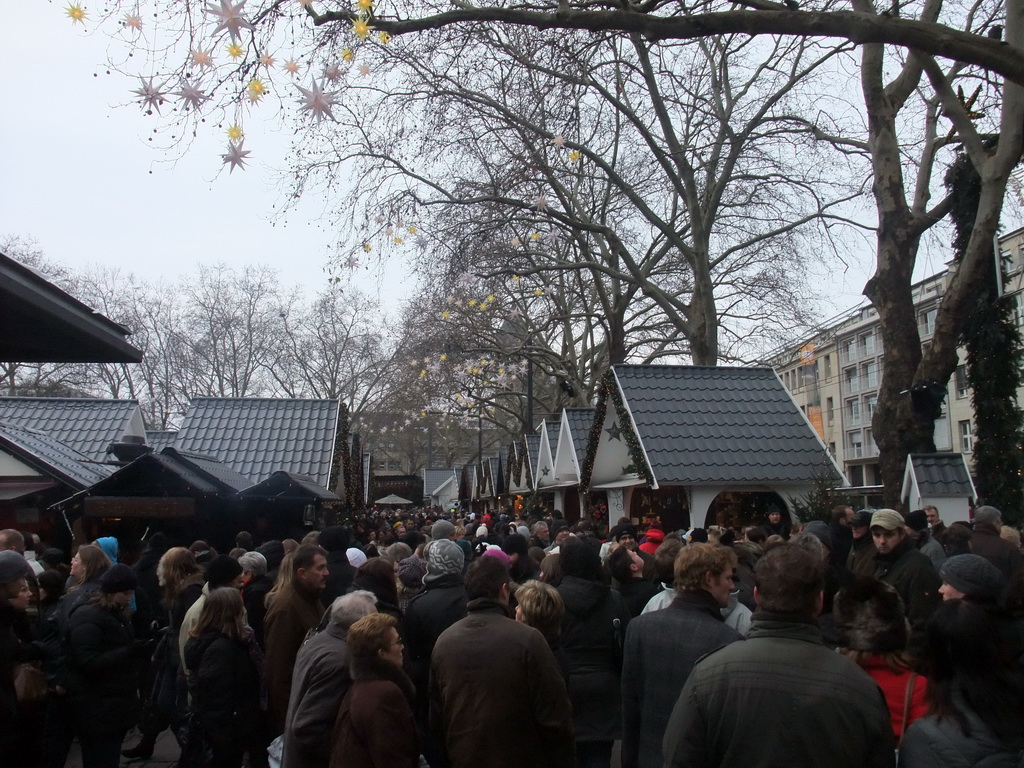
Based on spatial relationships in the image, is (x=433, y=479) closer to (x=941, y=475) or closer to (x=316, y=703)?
(x=941, y=475)

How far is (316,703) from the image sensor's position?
4285mm

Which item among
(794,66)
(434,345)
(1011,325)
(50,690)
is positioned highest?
(794,66)

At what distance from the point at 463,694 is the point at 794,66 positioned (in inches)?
687

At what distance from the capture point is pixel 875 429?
1261cm

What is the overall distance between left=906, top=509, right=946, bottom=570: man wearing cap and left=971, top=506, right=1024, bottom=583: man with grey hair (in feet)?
1.08

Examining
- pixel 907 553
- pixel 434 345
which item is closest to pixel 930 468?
pixel 907 553

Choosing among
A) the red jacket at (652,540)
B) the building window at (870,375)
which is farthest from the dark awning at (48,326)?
the building window at (870,375)

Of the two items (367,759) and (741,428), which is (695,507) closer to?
(741,428)

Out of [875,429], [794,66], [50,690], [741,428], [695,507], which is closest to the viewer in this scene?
[50,690]

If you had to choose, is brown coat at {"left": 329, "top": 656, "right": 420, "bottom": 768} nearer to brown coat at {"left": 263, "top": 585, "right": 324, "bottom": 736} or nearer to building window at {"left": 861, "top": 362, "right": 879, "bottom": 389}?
brown coat at {"left": 263, "top": 585, "right": 324, "bottom": 736}

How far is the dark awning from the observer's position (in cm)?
408

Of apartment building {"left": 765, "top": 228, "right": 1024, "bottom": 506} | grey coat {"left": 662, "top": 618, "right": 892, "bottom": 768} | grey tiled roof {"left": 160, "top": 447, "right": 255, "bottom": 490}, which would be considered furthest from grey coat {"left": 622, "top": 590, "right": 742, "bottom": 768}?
apartment building {"left": 765, "top": 228, "right": 1024, "bottom": 506}

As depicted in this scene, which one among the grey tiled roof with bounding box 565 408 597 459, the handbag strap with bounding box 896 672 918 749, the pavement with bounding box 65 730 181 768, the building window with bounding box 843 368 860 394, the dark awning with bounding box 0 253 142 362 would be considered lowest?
the pavement with bounding box 65 730 181 768

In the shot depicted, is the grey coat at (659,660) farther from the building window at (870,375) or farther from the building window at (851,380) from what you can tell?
the building window at (851,380)
